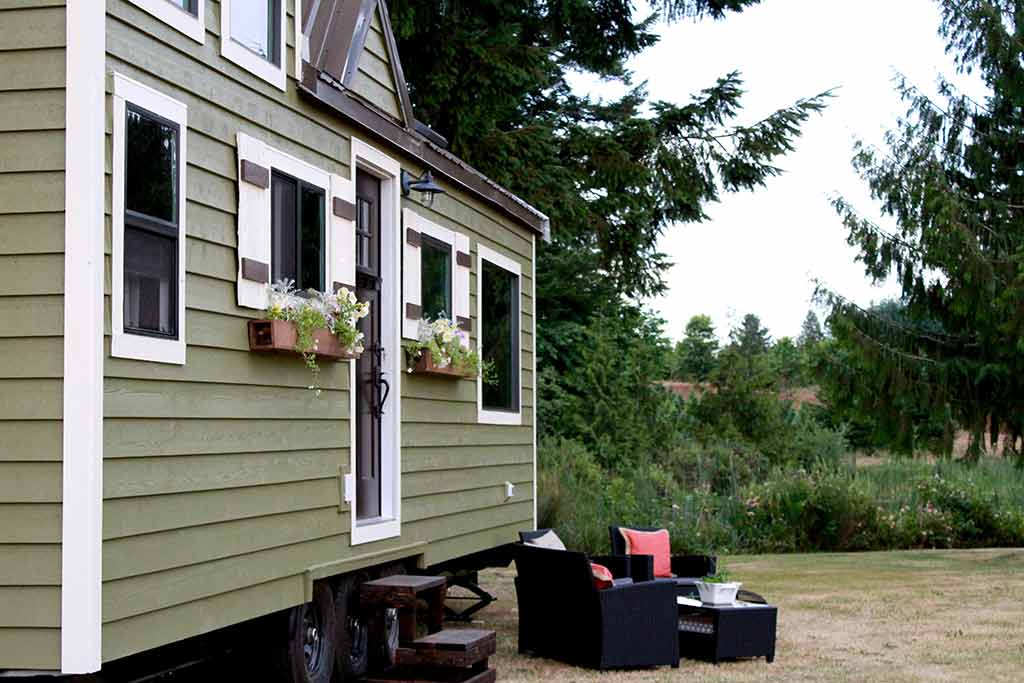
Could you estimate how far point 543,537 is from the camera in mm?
10219

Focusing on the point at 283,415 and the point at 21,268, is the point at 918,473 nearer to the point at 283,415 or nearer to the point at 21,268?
the point at 283,415

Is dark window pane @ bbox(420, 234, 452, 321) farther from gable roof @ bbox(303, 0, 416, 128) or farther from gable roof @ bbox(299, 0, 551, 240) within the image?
gable roof @ bbox(303, 0, 416, 128)

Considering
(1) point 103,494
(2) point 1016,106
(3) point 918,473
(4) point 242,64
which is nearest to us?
(1) point 103,494

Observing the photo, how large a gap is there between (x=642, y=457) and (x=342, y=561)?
45.0ft

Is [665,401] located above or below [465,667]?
above

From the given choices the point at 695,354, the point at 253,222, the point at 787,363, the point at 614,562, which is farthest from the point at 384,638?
the point at 695,354

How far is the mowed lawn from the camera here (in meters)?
8.66

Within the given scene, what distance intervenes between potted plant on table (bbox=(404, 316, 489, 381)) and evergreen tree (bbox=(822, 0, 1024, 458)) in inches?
331

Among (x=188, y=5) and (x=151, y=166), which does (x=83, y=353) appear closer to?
(x=151, y=166)

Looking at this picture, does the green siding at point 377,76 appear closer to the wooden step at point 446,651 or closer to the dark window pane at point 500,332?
the dark window pane at point 500,332

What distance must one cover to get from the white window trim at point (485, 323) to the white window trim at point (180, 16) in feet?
13.8

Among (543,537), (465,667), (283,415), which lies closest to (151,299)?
(283,415)

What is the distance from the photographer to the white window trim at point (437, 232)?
8620 millimetres

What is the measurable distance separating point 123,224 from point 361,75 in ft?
11.9
